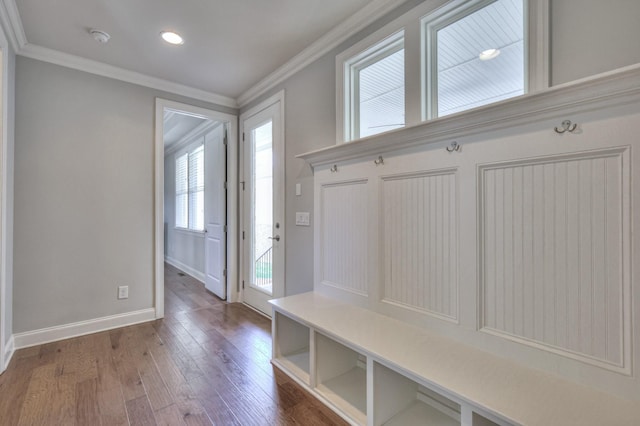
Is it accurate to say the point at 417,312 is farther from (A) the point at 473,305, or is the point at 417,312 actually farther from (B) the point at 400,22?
(B) the point at 400,22

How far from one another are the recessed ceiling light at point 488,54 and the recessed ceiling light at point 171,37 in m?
2.13

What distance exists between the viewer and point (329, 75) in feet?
7.77

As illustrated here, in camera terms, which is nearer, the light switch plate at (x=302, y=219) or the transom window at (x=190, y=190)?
the light switch plate at (x=302, y=219)

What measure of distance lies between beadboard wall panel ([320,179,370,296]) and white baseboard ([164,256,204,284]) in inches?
124

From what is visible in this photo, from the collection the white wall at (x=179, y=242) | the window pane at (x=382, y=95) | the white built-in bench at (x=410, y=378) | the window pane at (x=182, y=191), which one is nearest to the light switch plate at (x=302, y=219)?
the white built-in bench at (x=410, y=378)

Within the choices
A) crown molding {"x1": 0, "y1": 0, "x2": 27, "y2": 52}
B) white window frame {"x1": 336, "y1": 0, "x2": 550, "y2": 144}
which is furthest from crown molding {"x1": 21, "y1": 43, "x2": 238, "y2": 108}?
white window frame {"x1": 336, "y1": 0, "x2": 550, "y2": 144}

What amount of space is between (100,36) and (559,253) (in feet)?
10.6

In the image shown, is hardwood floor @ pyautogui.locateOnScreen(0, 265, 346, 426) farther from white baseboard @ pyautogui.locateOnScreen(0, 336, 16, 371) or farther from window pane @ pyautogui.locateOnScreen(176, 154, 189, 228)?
window pane @ pyautogui.locateOnScreen(176, 154, 189, 228)

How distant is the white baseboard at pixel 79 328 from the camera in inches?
95.6

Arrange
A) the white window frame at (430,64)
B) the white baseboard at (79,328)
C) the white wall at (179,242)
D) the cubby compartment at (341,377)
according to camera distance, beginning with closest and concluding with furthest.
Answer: the cubby compartment at (341,377), the white window frame at (430,64), the white baseboard at (79,328), the white wall at (179,242)

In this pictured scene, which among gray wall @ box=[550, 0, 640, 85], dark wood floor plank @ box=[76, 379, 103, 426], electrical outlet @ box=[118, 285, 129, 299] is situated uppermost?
gray wall @ box=[550, 0, 640, 85]

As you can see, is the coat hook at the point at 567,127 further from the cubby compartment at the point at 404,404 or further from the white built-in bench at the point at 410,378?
the cubby compartment at the point at 404,404

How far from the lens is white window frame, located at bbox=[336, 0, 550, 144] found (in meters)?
1.28

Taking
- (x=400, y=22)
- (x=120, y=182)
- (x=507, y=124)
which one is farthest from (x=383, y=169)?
(x=120, y=182)
